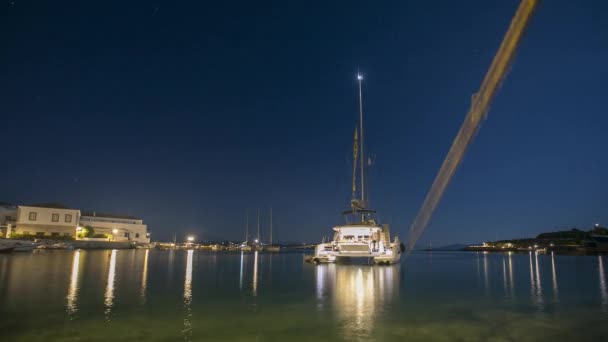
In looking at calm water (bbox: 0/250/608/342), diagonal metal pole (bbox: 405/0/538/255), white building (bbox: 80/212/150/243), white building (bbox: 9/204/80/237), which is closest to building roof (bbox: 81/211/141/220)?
white building (bbox: 80/212/150/243)

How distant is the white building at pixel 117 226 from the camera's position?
12234 centimetres

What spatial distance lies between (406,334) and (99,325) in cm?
945

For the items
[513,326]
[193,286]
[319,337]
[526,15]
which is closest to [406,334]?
[319,337]

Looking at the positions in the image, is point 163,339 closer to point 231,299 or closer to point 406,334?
point 406,334

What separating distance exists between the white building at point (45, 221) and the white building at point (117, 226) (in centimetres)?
1028

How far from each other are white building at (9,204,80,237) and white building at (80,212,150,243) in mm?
10275

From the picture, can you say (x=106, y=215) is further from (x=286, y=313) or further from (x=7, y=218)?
(x=286, y=313)

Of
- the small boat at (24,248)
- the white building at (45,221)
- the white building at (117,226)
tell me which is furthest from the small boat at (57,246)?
the white building at (117,226)

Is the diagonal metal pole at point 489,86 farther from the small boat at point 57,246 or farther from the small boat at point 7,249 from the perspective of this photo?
the small boat at point 57,246

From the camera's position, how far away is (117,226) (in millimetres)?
127875

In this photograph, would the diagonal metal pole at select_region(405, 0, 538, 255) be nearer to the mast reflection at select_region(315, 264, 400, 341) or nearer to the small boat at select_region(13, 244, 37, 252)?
the mast reflection at select_region(315, 264, 400, 341)

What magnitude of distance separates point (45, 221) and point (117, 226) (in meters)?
27.1

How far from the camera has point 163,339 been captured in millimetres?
10609

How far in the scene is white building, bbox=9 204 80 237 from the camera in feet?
325
